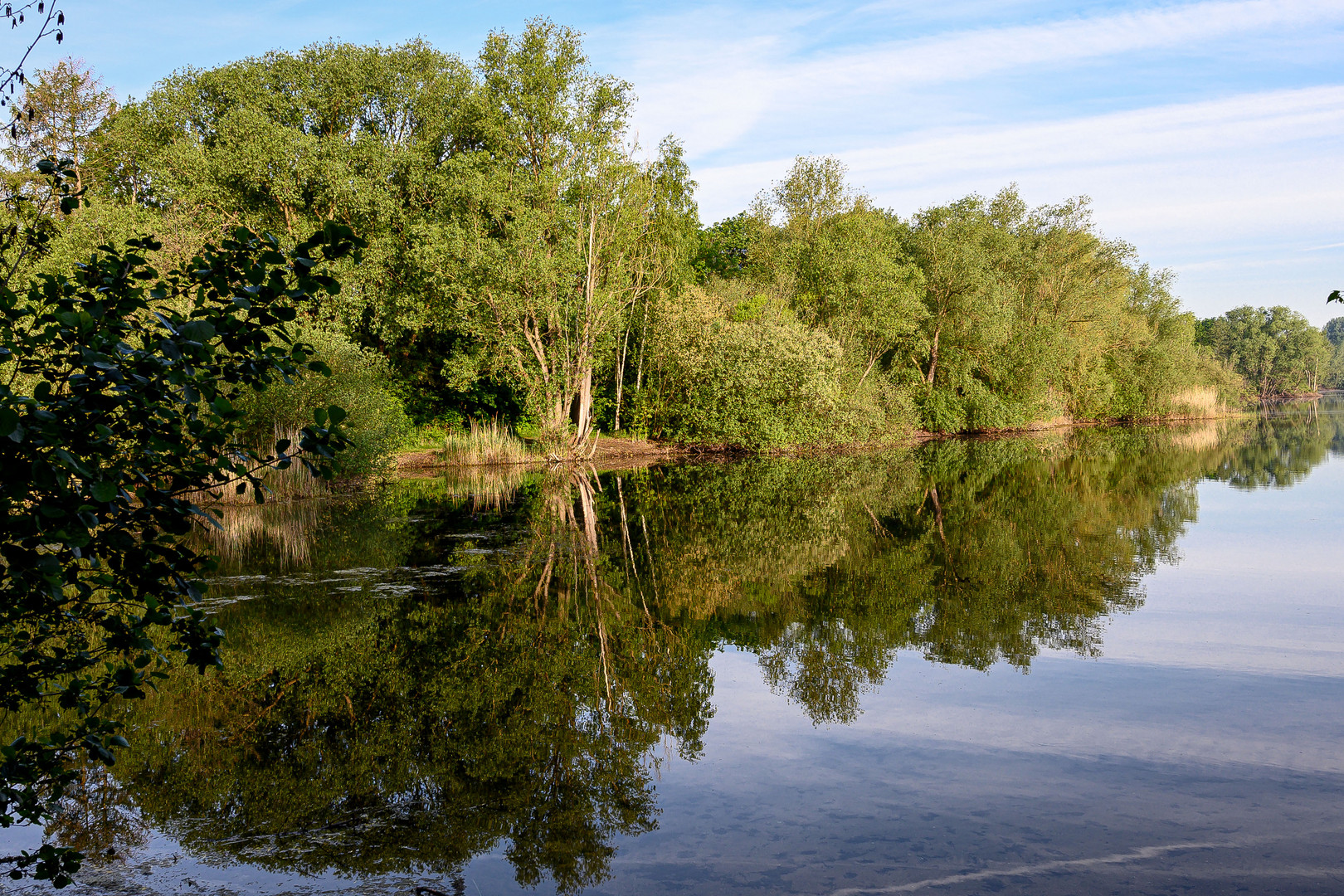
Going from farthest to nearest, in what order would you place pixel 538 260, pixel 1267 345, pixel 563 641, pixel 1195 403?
pixel 1267 345 < pixel 1195 403 < pixel 538 260 < pixel 563 641

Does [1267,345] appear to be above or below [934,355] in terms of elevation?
above

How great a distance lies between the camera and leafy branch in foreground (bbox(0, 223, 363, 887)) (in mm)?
2646

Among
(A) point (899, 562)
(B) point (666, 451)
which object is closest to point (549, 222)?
(B) point (666, 451)

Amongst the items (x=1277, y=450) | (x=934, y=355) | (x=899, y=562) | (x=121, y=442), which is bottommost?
(x=899, y=562)

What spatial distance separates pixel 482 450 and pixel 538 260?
7314mm

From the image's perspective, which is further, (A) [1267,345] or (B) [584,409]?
(A) [1267,345]

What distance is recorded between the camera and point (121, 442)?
11.4 ft

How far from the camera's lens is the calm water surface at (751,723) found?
5410 millimetres

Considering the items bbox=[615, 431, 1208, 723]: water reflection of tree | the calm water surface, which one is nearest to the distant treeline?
bbox=[615, 431, 1208, 723]: water reflection of tree

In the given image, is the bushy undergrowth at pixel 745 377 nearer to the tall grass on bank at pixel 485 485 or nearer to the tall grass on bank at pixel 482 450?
the tall grass on bank at pixel 482 450

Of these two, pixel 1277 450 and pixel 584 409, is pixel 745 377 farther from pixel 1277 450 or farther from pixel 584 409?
pixel 1277 450

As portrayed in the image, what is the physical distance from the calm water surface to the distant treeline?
1442 centimetres

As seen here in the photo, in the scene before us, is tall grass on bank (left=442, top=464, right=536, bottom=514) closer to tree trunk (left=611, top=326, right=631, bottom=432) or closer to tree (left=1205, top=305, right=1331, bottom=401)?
tree trunk (left=611, top=326, right=631, bottom=432)

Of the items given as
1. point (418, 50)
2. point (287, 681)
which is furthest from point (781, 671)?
point (418, 50)
